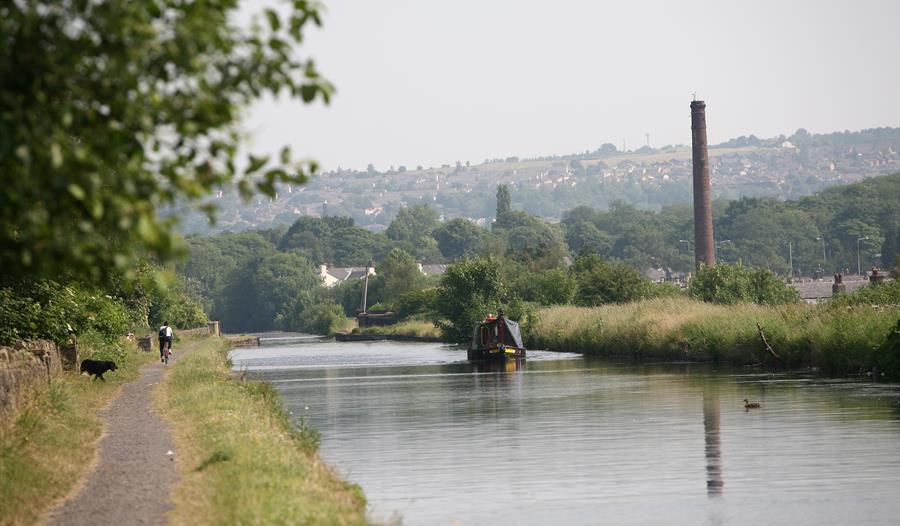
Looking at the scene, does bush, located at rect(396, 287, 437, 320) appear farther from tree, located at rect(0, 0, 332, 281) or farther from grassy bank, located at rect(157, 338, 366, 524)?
tree, located at rect(0, 0, 332, 281)

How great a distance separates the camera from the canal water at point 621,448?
19438 millimetres

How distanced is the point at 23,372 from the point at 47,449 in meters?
4.81

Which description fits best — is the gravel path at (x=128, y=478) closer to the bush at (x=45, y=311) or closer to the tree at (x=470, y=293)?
the bush at (x=45, y=311)

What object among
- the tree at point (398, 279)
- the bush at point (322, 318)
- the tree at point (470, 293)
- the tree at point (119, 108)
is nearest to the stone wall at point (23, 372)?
the tree at point (119, 108)

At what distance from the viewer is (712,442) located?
27.3m

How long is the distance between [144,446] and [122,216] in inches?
599

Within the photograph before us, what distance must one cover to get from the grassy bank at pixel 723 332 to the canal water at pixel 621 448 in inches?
90.2

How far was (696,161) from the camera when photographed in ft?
349

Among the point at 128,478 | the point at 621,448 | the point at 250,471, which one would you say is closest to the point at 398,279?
the point at 621,448

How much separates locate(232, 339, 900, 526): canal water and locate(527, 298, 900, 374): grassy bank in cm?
229

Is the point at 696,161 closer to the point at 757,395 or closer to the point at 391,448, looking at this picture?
the point at 757,395

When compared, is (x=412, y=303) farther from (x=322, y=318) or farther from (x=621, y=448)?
(x=621, y=448)

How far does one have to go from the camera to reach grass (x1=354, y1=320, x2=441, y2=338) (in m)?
113

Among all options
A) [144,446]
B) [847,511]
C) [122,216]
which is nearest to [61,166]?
[122,216]
